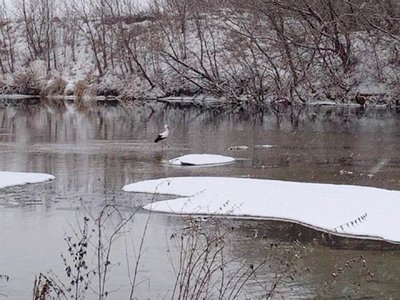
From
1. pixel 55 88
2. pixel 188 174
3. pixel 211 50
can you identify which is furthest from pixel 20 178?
pixel 55 88

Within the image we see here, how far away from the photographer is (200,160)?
18.6 meters

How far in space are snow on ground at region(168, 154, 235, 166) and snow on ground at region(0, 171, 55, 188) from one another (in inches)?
146

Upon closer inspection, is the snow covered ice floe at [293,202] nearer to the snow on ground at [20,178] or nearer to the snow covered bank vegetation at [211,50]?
the snow on ground at [20,178]

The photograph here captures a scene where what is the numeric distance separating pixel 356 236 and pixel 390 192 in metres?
3.09

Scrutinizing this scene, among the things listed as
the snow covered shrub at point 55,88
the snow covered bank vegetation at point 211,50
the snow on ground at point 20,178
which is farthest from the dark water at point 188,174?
the snow covered shrub at point 55,88

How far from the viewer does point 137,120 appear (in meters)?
33.2

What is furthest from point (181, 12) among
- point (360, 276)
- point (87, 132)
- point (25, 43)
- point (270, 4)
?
point (360, 276)

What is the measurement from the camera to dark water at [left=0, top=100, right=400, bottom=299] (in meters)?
8.56

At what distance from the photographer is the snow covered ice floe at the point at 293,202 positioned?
1130cm

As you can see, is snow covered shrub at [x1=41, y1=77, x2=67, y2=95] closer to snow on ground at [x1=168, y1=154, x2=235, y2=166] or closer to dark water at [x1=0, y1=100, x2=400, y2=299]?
dark water at [x1=0, y1=100, x2=400, y2=299]

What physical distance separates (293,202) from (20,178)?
5.99 m

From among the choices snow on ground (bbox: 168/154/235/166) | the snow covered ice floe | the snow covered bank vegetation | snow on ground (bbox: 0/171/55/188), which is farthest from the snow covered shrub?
the snow covered ice floe

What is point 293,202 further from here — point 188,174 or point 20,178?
point 20,178

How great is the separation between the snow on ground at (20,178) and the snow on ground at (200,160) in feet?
12.1
